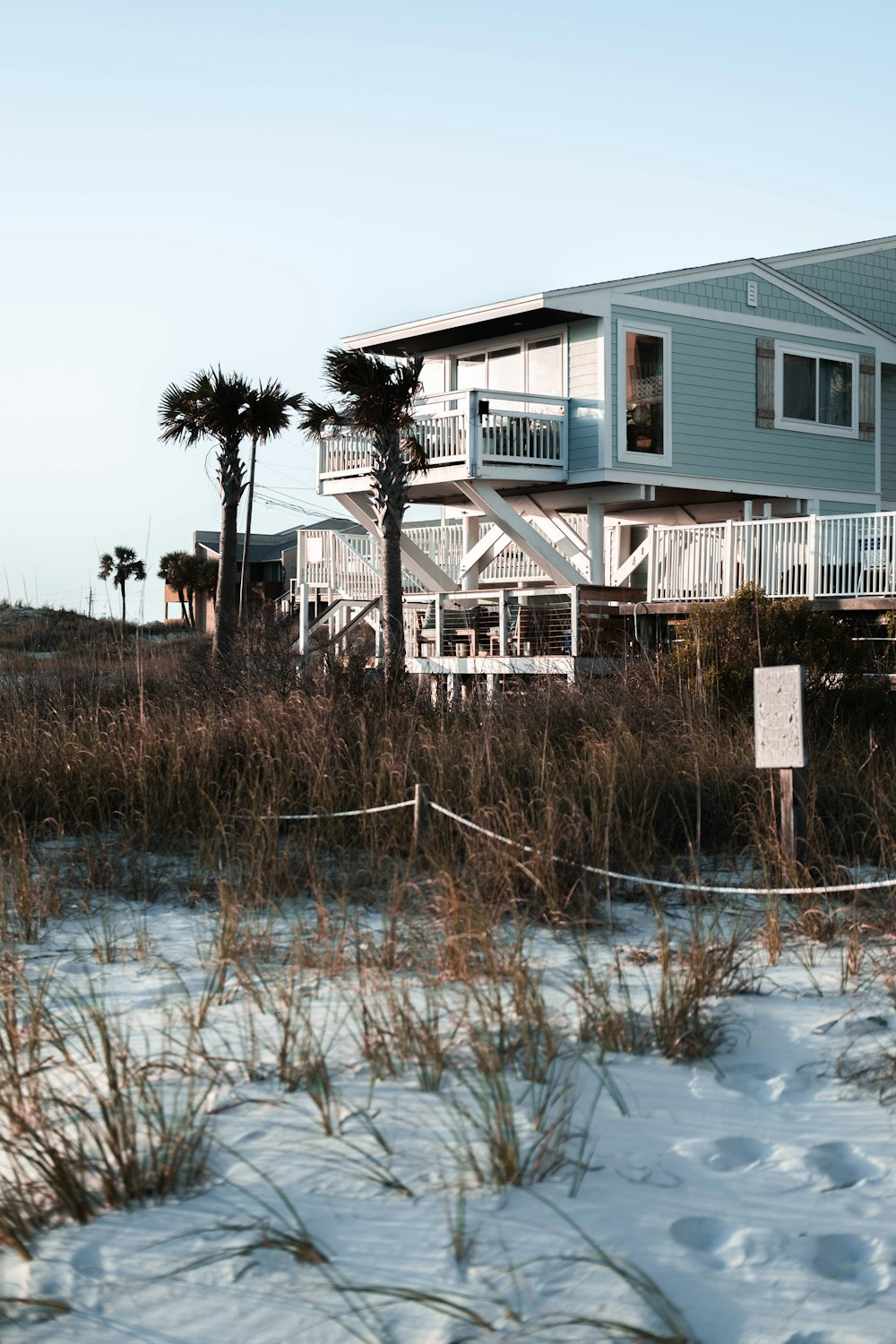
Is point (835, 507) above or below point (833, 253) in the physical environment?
below

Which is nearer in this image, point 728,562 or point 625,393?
point 728,562

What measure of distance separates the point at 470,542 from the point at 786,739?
17.5 meters

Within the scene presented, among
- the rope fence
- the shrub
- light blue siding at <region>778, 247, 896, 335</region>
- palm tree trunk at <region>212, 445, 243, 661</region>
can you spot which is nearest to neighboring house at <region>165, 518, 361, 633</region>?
palm tree trunk at <region>212, 445, 243, 661</region>

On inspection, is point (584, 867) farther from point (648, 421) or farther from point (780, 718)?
point (648, 421)

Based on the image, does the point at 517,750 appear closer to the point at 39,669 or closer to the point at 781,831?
the point at 781,831

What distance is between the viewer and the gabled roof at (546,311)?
20.8 metres

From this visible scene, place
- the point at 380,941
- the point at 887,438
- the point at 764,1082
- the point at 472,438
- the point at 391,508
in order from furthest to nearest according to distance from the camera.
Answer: the point at 887,438
the point at 391,508
the point at 472,438
the point at 380,941
the point at 764,1082

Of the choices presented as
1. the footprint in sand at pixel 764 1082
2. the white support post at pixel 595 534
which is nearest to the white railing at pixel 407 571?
the white support post at pixel 595 534

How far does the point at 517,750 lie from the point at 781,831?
111 inches

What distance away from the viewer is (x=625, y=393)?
21.5 meters

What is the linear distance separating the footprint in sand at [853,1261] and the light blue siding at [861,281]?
896 inches

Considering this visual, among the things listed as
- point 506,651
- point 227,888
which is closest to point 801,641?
point 506,651

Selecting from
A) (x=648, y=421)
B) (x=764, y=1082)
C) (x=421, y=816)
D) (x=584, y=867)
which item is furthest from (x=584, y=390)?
(x=764, y=1082)

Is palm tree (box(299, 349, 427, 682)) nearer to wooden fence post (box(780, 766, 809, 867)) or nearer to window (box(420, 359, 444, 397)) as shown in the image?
window (box(420, 359, 444, 397))
